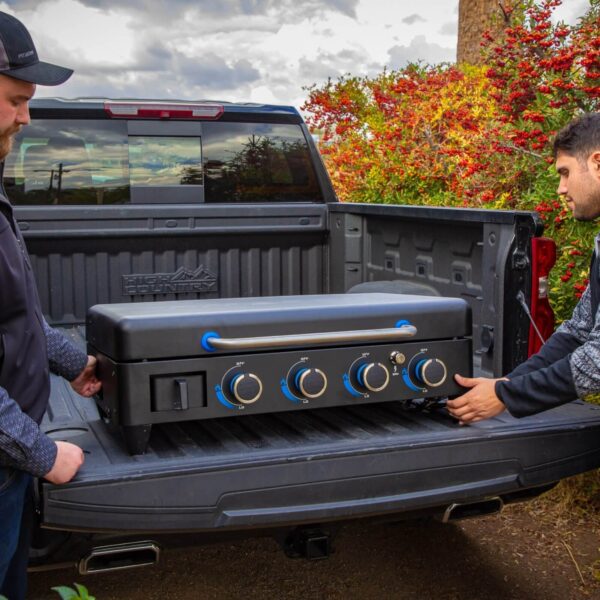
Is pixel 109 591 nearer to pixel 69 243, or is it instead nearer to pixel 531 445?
pixel 69 243

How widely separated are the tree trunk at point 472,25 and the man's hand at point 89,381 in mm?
8367

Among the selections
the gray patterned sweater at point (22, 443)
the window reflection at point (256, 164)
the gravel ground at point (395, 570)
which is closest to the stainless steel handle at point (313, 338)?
the gray patterned sweater at point (22, 443)

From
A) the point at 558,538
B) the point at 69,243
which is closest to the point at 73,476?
the point at 69,243

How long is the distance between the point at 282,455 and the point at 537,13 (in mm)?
4086

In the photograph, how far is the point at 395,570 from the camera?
4.00 m

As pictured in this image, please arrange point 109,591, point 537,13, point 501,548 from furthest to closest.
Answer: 1. point 537,13
2. point 501,548
3. point 109,591

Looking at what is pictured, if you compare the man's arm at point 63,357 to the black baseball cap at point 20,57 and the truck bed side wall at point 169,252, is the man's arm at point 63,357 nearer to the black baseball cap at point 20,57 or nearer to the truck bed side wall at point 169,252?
the black baseball cap at point 20,57

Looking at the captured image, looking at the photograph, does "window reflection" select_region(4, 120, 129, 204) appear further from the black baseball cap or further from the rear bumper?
the black baseball cap

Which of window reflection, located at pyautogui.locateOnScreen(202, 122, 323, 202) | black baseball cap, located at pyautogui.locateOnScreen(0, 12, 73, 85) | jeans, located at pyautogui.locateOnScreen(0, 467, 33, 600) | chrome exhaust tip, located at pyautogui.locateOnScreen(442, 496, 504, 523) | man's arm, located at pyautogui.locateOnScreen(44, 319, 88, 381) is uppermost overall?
black baseball cap, located at pyautogui.locateOnScreen(0, 12, 73, 85)

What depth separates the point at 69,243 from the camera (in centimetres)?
445

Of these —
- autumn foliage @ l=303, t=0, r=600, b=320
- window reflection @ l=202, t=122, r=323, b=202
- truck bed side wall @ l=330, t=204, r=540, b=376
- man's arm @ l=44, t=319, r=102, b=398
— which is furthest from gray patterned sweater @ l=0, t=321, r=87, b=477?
autumn foliage @ l=303, t=0, r=600, b=320

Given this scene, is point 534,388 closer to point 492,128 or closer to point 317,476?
point 317,476

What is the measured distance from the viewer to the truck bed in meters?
2.41

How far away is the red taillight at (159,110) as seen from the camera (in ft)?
14.4
